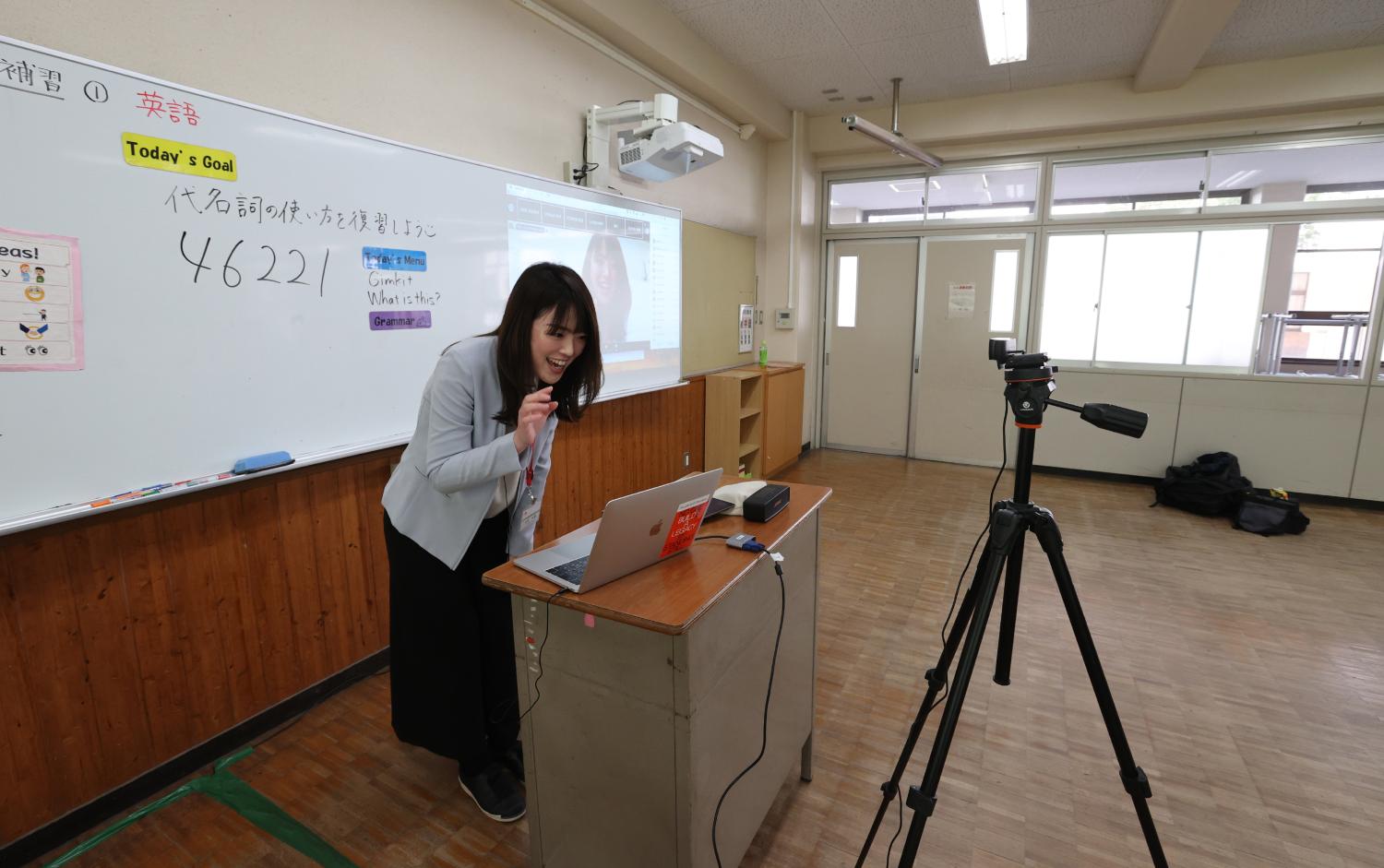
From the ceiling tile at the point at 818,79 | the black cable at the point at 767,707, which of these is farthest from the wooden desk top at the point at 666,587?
the ceiling tile at the point at 818,79

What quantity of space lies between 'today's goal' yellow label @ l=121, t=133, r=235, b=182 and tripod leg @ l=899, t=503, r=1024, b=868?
7.37 feet

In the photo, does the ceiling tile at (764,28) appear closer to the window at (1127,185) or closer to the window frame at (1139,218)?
the window frame at (1139,218)

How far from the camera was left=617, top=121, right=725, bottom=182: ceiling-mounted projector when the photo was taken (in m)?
3.25

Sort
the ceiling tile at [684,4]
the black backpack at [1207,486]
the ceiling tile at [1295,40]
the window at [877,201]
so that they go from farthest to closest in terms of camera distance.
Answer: the window at [877,201]
the black backpack at [1207,486]
the ceiling tile at [1295,40]
the ceiling tile at [684,4]

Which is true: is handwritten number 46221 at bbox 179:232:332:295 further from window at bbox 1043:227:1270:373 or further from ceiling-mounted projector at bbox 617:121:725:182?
window at bbox 1043:227:1270:373

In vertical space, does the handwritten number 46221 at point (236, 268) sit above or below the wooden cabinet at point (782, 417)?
above

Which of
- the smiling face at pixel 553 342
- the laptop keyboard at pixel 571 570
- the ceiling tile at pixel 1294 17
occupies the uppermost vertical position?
the ceiling tile at pixel 1294 17

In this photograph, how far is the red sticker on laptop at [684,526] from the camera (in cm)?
141

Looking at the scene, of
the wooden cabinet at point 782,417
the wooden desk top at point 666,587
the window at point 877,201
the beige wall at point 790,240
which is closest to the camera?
the wooden desk top at point 666,587

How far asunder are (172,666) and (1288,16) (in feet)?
20.4

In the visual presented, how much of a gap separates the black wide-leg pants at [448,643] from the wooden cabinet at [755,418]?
264 cm

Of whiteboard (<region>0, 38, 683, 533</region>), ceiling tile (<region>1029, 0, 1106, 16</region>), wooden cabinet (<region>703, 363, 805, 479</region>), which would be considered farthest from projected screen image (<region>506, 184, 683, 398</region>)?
ceiling tile (<region>1029, 0, 1106, 16</region>)

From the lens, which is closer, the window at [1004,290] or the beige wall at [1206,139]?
the beige wall at [1206,139]

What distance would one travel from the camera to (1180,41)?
3898 millimetres
